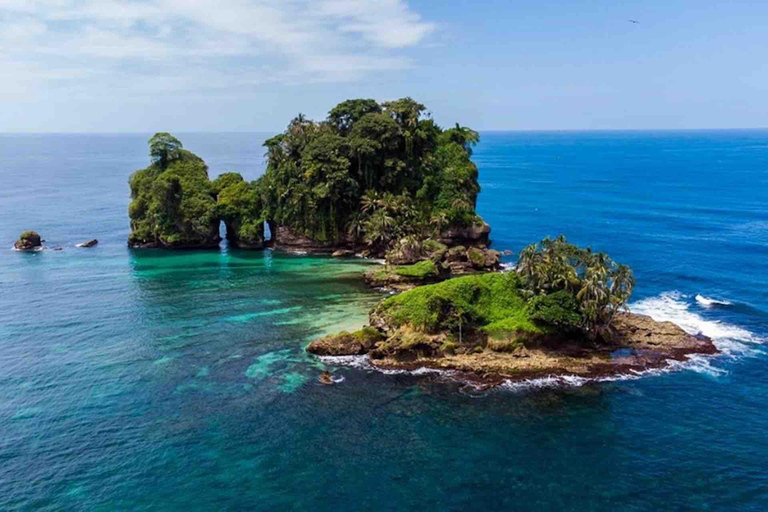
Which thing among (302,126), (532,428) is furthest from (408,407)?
(302,126)

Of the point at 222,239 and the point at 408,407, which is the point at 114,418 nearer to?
the point at 408,407

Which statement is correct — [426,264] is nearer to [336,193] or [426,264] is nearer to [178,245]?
[336,193]

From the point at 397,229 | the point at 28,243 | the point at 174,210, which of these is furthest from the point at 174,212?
the point at 397,229

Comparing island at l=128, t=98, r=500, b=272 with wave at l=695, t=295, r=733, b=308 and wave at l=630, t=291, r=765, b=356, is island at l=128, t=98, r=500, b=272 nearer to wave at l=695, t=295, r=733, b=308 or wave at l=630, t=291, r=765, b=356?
wave at l=630, t=291, r=765, b=356

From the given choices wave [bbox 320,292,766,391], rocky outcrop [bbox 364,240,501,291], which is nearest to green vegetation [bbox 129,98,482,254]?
rocky outcrop [bbox 364,240,501,291]

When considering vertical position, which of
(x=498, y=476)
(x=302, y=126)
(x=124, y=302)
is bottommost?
(x=498, y=476)

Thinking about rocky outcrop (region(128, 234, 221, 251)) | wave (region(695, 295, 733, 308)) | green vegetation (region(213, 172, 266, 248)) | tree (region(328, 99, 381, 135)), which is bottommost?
wave (region(695, 295, 733, 308))

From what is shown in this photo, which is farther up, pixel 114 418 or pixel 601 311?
pixel 601 311
